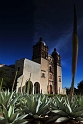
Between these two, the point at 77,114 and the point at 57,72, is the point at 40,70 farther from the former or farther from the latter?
the point at 77,114

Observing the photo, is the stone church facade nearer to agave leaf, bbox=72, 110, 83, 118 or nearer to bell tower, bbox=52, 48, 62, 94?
bell tower, bbox=52, 48, 62, 94

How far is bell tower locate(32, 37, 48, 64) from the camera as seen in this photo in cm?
2853

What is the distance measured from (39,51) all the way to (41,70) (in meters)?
4.36

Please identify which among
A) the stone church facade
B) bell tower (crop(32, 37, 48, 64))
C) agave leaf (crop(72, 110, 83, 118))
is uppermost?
bell tower (crop(32, 37, 48, 64))

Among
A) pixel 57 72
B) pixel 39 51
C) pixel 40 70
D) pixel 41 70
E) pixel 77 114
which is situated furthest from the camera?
pixel 57 72

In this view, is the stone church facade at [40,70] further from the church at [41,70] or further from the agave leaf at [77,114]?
the agave leaf at [77,114]

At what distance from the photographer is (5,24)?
46.1 feet

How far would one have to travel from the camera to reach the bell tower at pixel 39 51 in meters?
28.5

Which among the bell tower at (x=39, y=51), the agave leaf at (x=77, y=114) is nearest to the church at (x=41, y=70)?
the bell tower at (x=39, y=51)

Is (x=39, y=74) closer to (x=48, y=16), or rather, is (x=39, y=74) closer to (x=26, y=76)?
(x=26, y=76)

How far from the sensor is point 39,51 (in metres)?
29.1

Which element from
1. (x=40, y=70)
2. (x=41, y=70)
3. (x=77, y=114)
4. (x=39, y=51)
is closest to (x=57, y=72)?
(x=41, y=70)

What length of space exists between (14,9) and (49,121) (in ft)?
33.4

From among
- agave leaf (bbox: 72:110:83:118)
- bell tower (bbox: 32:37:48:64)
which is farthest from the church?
agave leaf (bbox: 72:110:83:118)
